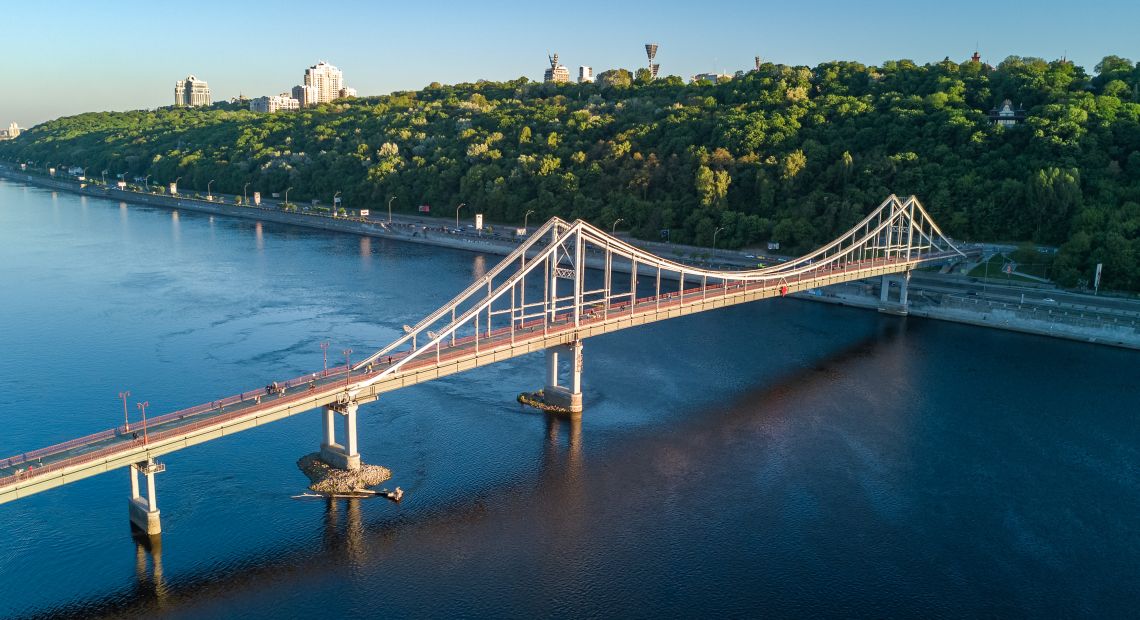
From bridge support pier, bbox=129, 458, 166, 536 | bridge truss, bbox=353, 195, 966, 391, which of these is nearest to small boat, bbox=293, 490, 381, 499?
bridge truss, bbox=353, 195, 966, 391

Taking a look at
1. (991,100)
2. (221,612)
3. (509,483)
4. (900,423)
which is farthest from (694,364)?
(991,100)

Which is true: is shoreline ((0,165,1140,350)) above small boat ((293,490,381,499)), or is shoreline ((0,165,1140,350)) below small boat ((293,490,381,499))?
above

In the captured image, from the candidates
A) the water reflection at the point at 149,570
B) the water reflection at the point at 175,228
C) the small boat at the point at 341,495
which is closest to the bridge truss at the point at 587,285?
the small boat at the point at 341,495

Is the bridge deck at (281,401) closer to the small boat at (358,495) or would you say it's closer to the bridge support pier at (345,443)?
the bridge support pier at (345,443)

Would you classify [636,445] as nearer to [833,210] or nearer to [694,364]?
[694,364]

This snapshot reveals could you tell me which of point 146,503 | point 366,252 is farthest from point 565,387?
point 366,252

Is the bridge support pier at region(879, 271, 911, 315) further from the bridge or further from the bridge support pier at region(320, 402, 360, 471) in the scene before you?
the bridge support pier at region(320, 402, 360, 471)
